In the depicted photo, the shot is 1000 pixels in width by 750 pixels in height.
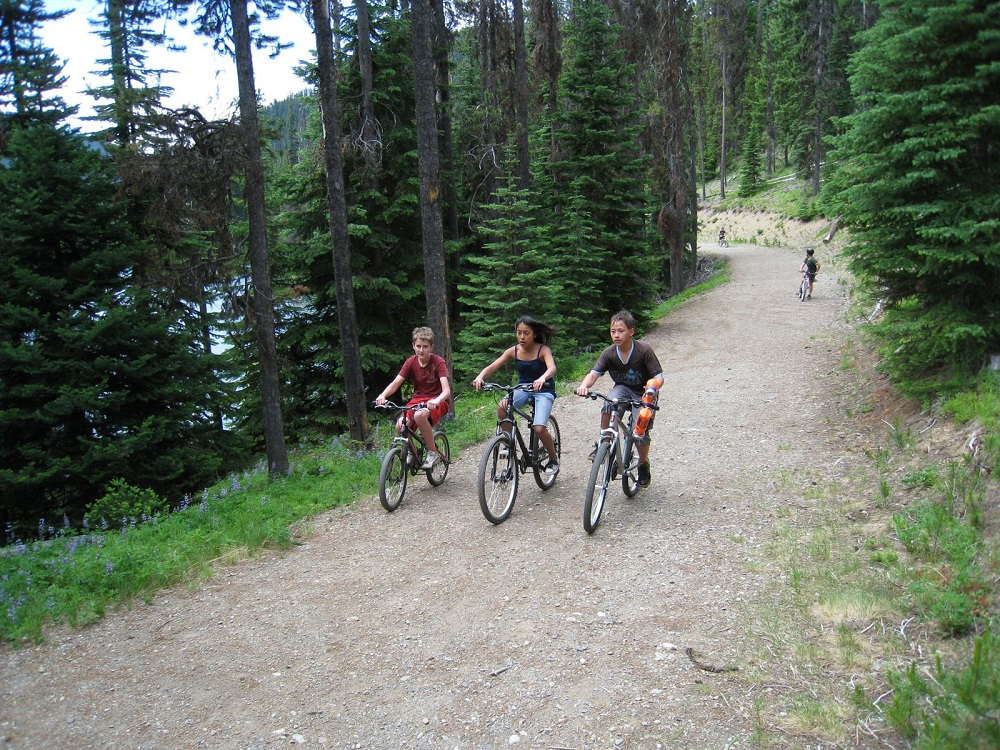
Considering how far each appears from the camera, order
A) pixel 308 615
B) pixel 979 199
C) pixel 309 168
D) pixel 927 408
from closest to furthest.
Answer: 1. pixel 308 615
2. pixel 979 199
3. pixel 927 408
4. pixel 309 168

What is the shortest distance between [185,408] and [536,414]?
8.15 m

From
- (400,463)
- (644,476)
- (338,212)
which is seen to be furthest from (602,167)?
(400,463)

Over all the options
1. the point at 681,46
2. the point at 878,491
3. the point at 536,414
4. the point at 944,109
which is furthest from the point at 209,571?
the point at 681,46

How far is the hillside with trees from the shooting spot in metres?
8.05

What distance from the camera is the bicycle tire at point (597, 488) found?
22.1 ft

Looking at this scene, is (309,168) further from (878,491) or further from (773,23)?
(773,23)

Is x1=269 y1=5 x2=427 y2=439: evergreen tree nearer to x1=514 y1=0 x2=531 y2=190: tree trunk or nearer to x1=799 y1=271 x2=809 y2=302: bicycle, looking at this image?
x1=514 y1=0 x2=531 y2=190: tree trunk

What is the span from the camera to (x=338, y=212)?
13242 mm

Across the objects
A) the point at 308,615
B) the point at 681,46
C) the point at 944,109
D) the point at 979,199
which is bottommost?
the point at 308,615

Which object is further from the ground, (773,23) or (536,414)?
(773,23)

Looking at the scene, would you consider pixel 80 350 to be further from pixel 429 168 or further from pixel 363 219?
pixel 363 219

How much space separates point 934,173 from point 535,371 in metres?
4.91

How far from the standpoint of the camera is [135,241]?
13.1 m

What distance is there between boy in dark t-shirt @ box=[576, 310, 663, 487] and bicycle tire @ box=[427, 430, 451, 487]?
237 cm
